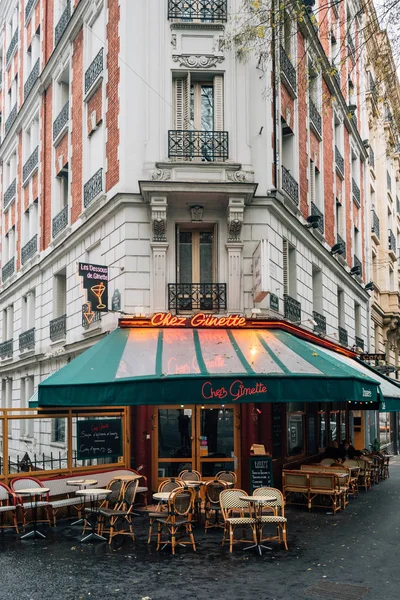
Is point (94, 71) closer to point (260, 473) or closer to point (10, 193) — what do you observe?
point (260, 473)

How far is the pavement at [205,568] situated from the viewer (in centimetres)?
865

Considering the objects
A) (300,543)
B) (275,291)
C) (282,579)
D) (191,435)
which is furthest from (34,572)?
(275,291)

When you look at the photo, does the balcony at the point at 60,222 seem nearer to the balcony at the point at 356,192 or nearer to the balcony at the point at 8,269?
the balcony at the point at 8,269

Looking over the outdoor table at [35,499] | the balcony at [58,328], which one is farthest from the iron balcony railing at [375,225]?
the outdoor table at [35,499]

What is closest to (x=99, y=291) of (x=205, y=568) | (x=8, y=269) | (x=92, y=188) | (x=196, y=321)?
(x=196, y=321)

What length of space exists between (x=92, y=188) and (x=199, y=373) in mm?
7594

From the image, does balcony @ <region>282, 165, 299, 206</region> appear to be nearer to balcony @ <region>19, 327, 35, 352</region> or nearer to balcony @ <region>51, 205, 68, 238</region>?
balcony @ <region>51, 205, 68, 238</region>

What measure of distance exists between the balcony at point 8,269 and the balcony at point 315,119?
13599mm

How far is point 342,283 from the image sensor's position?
83.9 ft

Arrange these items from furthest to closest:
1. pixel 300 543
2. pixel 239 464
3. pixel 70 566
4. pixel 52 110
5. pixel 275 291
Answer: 1. pixel 52 110
2. pixel 275 291
3. pixel 239 464
4. pixel 300 543
5. pixel 70 566

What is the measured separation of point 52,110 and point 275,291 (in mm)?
11119

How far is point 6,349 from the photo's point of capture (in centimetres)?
2812

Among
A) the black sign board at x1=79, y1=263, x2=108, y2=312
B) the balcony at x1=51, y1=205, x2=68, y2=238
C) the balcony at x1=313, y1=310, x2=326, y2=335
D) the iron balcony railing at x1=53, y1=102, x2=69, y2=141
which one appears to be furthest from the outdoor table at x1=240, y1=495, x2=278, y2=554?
the iron balcony railing at x1=53, y1=102, x2=69, y2=141

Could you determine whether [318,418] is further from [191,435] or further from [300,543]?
[300,543]
